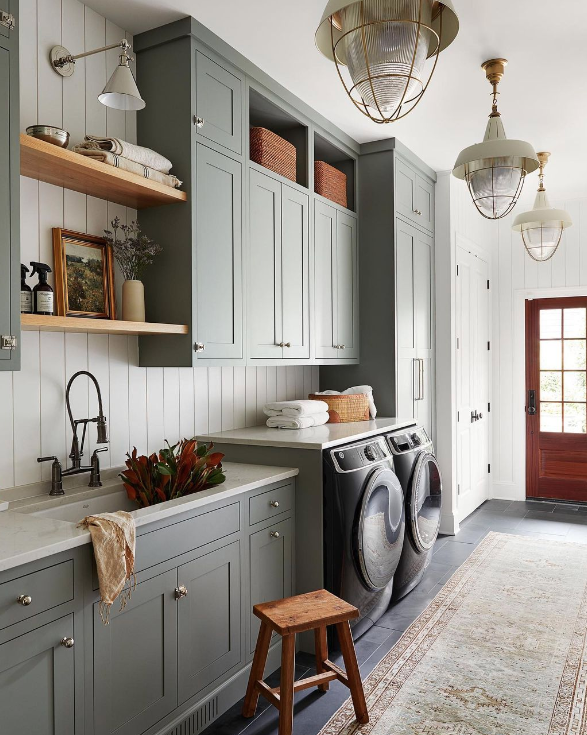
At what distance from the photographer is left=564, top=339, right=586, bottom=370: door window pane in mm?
5629

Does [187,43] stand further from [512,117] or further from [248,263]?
[512,117]

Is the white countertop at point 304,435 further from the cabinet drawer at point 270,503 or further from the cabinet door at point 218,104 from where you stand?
the cabinet door at point 218,104

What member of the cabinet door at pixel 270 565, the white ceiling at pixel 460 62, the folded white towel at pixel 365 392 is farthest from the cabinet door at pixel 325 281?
the cabinet door at pixel 270 565

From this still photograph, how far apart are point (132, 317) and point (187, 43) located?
1.17 meters

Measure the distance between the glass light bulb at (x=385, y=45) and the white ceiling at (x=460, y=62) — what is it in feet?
2.60

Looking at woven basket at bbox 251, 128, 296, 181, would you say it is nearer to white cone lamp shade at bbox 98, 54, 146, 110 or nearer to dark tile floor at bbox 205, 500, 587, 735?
white cone lamp shade at bbox 98, 54, 146, 110

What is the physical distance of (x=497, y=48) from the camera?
9.14 feet

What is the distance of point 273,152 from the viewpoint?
10.4 ft

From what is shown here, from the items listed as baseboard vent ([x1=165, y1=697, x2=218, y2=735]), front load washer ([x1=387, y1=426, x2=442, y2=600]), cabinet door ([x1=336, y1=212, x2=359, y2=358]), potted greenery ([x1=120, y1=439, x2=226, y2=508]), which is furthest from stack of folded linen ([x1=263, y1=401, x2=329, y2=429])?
baseboard vent ([x1=165, y1=697, x2=218, y2=735])

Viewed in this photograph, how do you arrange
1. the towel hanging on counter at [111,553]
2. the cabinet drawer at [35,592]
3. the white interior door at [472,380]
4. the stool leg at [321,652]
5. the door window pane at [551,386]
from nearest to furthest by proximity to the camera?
the cabinet drawer at [35,592] → the towel hanging on counter at [111,553] → the stool leg at [321,652] → the white interior door at [472,380] → the door window pane at [551,386]

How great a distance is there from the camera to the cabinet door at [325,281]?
11.8 ft

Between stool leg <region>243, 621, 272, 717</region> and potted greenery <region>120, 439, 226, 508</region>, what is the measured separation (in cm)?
57

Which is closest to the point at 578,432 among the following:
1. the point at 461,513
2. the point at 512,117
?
the point at 461,513

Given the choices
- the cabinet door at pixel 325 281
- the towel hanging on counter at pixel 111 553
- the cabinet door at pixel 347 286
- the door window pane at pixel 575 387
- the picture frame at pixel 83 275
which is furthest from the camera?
the door window pane at pixel 575 387
